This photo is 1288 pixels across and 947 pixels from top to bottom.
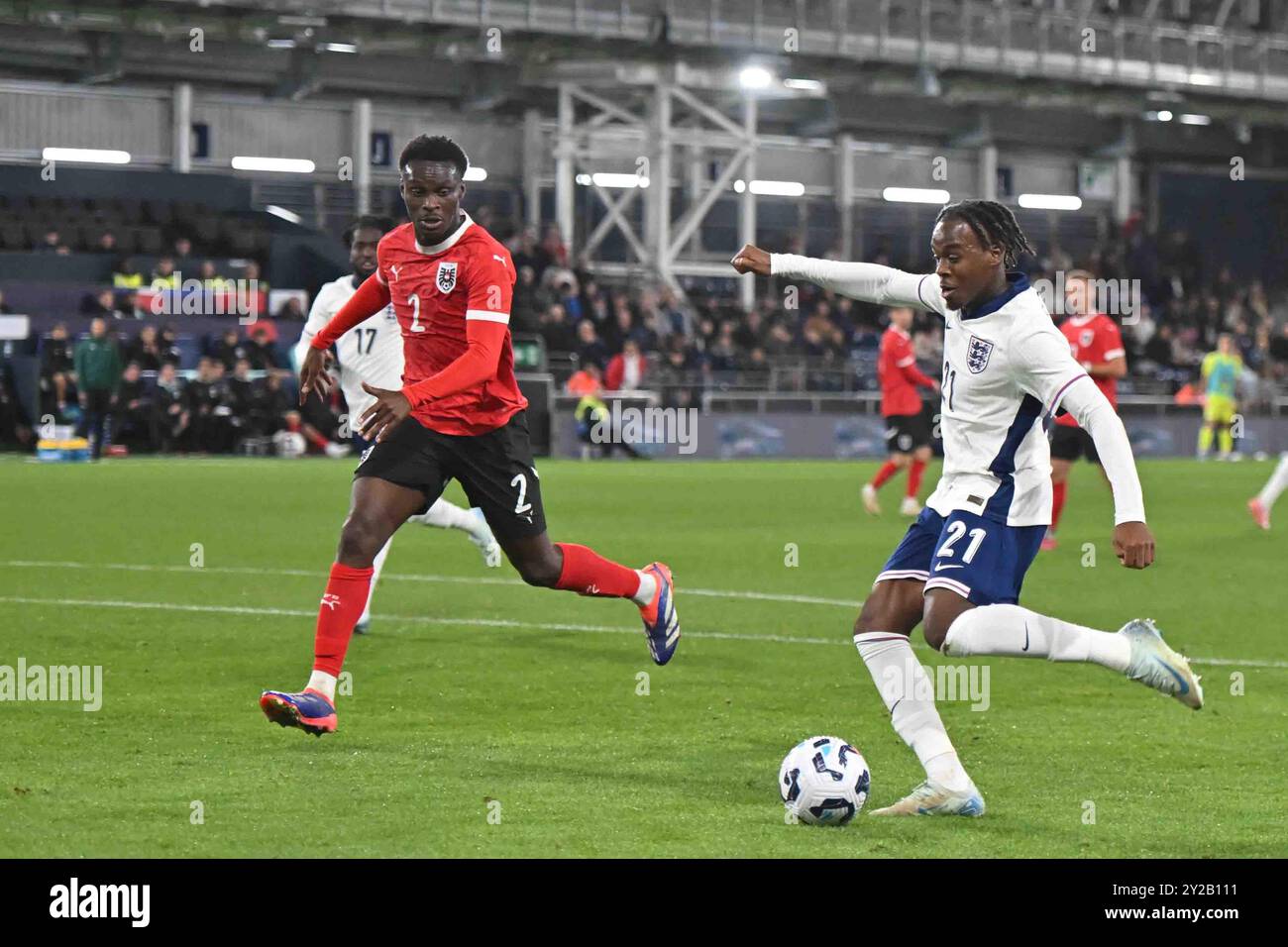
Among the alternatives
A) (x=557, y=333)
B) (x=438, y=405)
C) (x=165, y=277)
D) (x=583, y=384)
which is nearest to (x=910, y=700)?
(x=438, y=405)

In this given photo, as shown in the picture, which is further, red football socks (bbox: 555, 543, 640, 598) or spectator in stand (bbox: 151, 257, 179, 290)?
spectator in stand (bbox: 151, 257, 179, 290)

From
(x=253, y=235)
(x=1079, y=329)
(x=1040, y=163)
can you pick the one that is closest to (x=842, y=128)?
(x=1040, y=163)

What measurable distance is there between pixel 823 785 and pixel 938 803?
0.42 metres

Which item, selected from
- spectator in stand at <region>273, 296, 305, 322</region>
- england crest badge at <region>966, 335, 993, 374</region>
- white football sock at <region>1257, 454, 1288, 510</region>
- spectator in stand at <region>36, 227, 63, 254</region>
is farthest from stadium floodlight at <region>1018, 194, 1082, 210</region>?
england crest badge at <region>966, 335, 993, 374</region>

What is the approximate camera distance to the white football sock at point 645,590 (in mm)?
9109

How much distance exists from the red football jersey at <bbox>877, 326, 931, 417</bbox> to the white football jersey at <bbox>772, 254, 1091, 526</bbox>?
46.6 feet

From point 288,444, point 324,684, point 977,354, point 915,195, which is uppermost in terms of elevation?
point 915,195

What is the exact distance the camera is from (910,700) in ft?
21.5

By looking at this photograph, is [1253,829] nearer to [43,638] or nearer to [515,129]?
[43,638]

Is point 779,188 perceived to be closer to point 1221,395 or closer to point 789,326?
point 789,326

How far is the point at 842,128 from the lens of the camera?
5053 cm

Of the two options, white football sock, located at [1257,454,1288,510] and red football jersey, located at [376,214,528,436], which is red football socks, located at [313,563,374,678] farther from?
white football sock, located at [1257,454,1288,510]

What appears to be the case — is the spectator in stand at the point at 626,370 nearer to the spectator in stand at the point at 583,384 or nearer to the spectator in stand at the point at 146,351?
the spectator in stand at the point at 583,384

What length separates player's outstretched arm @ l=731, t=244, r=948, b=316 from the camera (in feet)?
22.4
